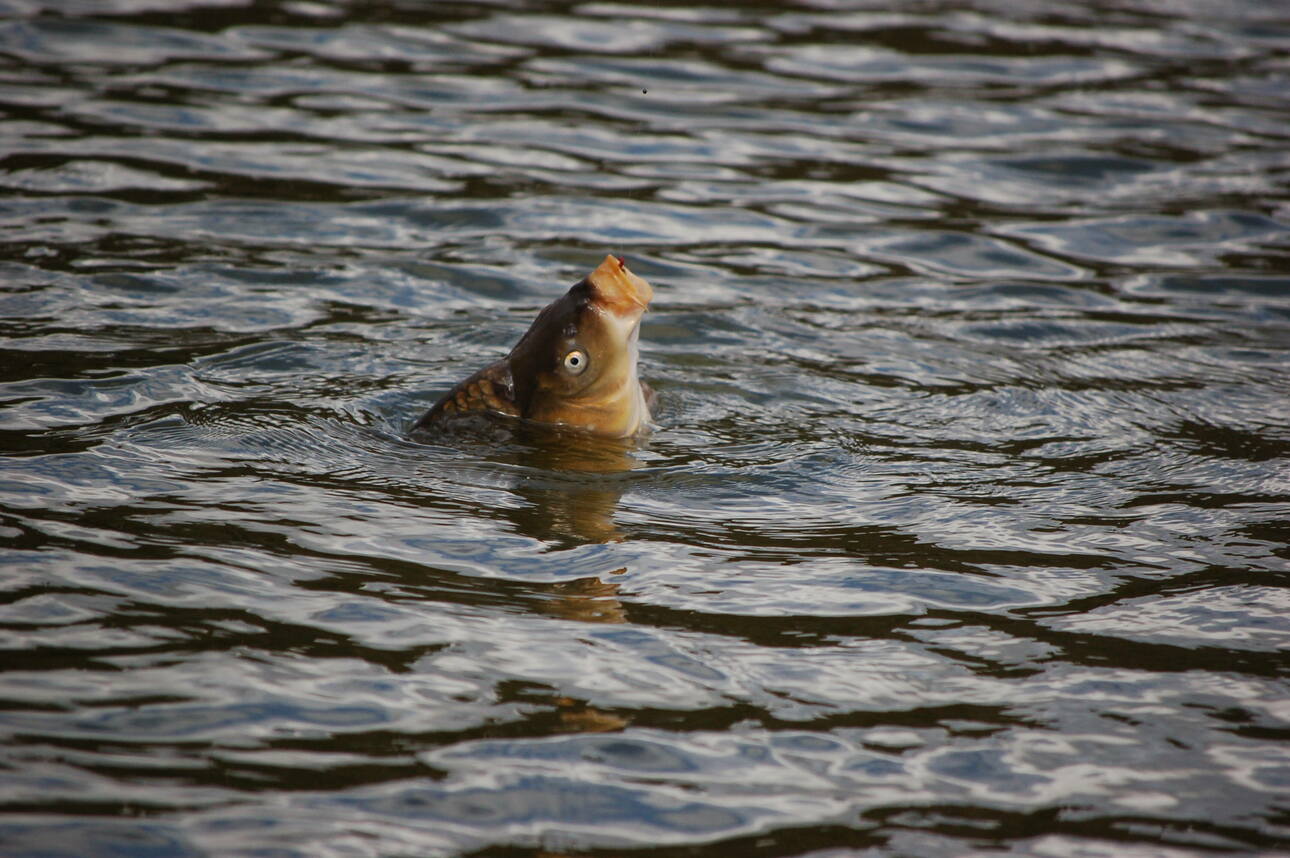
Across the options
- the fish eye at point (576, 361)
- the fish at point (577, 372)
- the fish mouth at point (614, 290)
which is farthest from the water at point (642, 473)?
the fish mouth at point (614, 290)

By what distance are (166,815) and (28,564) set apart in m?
1.37

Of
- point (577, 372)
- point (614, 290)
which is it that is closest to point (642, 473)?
point (577, 372)

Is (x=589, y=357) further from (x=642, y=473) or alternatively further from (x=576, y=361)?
(x=642, y=473)

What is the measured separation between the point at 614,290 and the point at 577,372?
1.18 ft

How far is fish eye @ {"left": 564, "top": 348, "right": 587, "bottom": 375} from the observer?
506 centimetres

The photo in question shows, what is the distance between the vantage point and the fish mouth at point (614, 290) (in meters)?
4.95

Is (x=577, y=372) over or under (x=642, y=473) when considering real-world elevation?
over

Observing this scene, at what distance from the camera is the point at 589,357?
5.08 metres

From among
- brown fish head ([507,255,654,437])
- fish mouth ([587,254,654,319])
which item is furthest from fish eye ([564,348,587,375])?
fish mouth ([587,254,654,319])

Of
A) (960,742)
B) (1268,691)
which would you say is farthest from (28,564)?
(1268,691)

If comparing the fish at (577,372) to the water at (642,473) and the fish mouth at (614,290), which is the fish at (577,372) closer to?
the fish mouth at (614,290)

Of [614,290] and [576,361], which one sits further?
[576,361]

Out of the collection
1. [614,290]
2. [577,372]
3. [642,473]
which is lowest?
[642,473]

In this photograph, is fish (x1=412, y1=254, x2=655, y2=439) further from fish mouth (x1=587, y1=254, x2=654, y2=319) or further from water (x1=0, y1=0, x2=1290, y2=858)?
water (x1=0, y1=0, x2=1290, y2=858)
